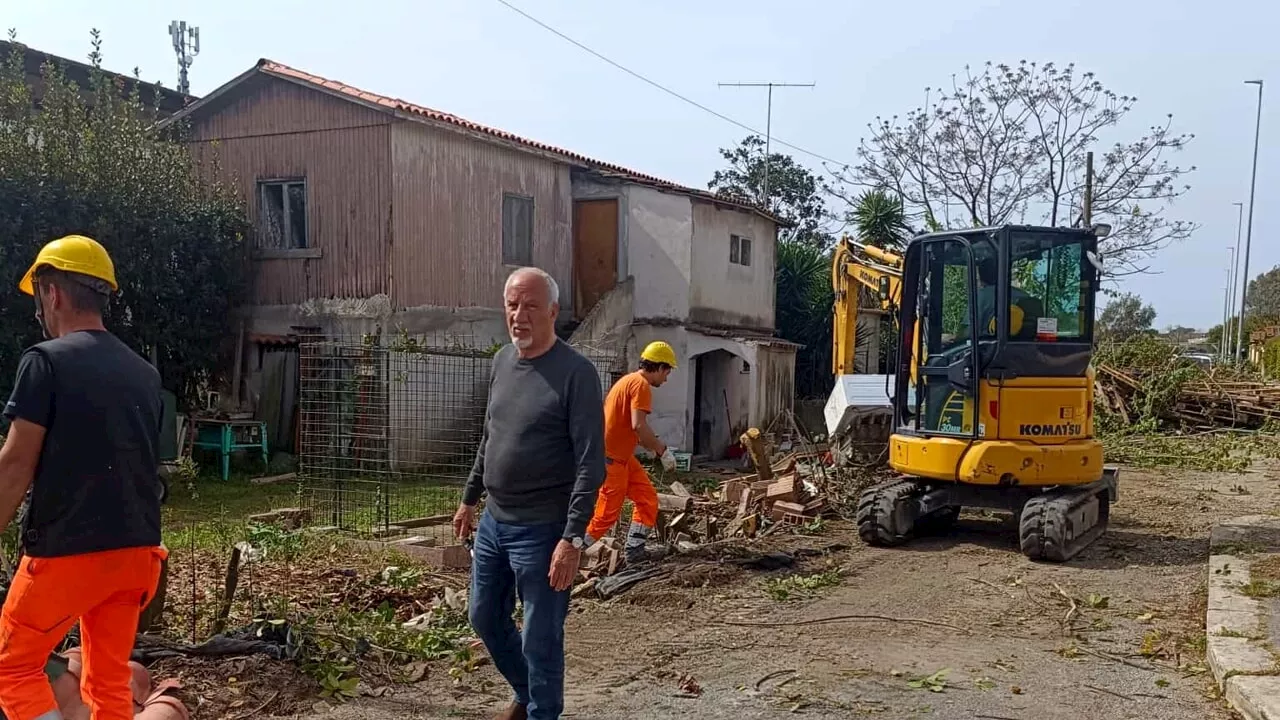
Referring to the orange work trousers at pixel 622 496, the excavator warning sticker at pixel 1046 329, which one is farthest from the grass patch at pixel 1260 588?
the orange work trousers at pixel 622 496

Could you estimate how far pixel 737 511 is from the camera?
35.4ft

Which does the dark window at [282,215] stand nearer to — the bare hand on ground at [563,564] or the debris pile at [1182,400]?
the bare hand on ground at [563,564]

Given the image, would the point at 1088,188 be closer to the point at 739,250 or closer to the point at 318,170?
the point at 739,250

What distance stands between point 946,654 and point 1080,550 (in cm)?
364

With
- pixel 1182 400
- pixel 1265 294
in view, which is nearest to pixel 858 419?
pixel 1182 400

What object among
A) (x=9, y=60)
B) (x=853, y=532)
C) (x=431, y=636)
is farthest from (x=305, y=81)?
(x=431, y=636)

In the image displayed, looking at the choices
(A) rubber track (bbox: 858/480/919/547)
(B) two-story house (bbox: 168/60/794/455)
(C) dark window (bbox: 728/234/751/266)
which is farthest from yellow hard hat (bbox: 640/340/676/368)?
(C) dark window (bbox: 728/234/751/266)

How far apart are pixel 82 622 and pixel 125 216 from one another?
11959 millimetres

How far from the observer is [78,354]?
3525 millimetres

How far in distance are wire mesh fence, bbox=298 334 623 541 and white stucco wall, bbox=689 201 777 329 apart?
5.82 meters

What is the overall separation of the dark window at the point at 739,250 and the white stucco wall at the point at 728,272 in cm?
11

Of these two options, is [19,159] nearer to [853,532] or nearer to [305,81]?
[305,81]

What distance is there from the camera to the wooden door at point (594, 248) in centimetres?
1917

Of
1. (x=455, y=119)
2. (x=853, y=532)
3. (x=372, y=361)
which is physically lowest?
(x=853, y=532)
